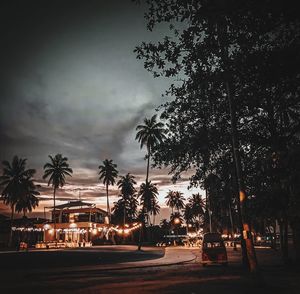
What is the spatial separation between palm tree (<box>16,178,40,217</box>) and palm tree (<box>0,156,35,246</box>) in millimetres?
738

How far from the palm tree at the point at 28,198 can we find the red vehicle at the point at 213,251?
182 ft

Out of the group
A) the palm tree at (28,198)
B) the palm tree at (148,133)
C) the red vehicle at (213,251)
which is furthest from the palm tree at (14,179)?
the red vehicle at (213,251)

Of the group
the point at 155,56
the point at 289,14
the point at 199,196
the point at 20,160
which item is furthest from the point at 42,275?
the point at 199,196

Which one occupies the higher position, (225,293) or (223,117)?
(223,117)

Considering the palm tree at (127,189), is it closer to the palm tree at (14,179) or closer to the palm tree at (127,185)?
the palm tree at (127,185)

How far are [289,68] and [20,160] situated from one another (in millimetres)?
70970

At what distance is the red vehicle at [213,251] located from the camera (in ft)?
76.9

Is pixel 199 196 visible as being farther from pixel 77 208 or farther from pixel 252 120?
pixel 252 120

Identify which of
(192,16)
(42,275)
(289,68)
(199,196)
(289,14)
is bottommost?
(42,275)

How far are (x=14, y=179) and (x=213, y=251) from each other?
56.7 metres

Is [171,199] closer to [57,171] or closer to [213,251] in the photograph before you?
[57,171]

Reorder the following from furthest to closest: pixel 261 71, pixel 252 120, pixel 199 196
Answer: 1. pixel 199 196
2. pixel 252 120
3. pixel 261 71

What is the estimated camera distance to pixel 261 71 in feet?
28.5

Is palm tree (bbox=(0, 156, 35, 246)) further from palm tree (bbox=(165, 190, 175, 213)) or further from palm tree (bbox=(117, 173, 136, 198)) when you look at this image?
palm tree (bbox=(165, 190, 175, 213))
